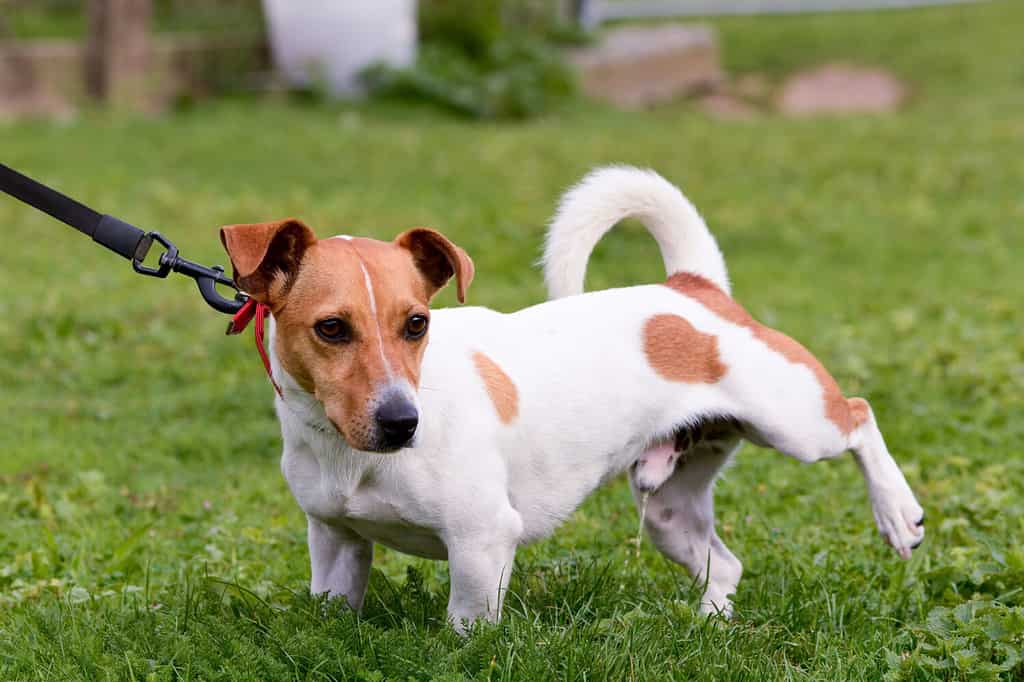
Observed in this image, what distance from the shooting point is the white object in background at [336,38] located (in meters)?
14.2

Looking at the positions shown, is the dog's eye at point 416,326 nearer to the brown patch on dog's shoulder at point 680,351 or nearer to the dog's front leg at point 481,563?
the dog's front leg at point 481,563

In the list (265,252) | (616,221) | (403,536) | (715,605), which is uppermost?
(265,252)

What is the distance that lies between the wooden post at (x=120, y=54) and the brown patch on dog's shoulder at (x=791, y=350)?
1054 centimetres

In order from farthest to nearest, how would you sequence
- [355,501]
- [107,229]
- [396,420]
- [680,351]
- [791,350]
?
[791,350] < [680,351] < [107,229] < [355,501] < [396,420]

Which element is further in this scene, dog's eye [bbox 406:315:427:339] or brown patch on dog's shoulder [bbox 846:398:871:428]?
brown patch on dog's shoulder [bbox 846:398:871:428]

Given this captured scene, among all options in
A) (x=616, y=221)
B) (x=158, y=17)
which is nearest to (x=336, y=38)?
(x=158, y=17)

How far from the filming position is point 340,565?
12.8 feet

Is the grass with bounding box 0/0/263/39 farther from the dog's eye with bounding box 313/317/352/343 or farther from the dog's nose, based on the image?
the dog's nose

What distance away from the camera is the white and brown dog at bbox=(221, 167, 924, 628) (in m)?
3.35

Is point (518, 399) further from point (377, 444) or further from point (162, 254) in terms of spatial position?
point (162, 254)

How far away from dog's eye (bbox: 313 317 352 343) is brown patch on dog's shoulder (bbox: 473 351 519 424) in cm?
50

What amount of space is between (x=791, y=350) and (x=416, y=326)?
51.8 inches

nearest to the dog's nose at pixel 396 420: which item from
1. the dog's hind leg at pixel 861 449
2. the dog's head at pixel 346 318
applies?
the dog's head at pixel 346 318

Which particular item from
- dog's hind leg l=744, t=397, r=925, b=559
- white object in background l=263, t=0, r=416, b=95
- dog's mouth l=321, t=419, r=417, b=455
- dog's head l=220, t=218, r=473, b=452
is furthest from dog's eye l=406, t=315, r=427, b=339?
white object in background l=263, t=0, r=416, b=95
